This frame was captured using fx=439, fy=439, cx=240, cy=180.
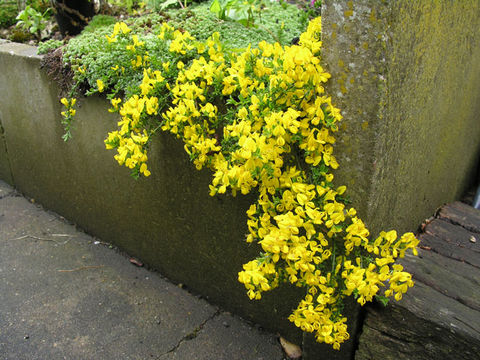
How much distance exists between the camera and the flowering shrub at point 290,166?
4.65 feet

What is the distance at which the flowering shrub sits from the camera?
4.65ft

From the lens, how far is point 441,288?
1697mm

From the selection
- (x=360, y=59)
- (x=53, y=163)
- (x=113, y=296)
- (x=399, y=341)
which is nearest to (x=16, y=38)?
(x=53, y=163)

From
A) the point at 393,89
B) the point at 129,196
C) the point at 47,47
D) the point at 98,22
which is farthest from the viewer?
the point at 98,22

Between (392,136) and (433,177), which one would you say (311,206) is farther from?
(433,177)

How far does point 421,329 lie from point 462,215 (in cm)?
121

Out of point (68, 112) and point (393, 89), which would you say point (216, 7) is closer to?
point (68, 112)

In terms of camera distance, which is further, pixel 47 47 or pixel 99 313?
pixel 47 47

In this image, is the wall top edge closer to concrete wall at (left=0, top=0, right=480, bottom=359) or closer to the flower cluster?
concrete wall at (left=0, top=0, right=480, bottom=359)

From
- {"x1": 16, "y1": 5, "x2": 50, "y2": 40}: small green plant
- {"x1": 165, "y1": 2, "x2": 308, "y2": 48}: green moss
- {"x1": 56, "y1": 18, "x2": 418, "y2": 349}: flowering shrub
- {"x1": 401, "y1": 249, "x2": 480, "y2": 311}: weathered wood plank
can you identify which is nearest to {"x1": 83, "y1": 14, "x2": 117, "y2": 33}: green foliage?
{"x1": 16, "y1": 5, "x2": 50, "y2": 40}: small green plant

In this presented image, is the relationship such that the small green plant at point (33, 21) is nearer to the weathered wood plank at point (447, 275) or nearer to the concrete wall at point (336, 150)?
the concrete wall at point (336, 150)

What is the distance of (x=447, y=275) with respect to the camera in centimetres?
179

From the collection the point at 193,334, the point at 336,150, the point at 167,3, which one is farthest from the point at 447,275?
the point at 167,3

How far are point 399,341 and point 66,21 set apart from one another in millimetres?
3165
